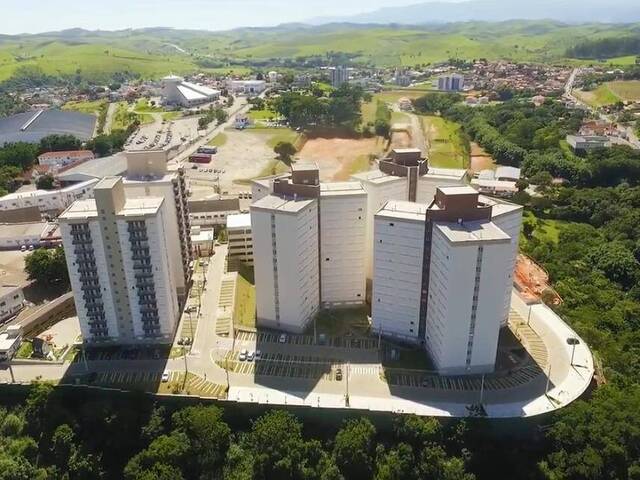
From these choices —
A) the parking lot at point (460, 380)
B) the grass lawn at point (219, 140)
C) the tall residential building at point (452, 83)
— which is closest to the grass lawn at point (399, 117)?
the tall residential building at point (452, 83)

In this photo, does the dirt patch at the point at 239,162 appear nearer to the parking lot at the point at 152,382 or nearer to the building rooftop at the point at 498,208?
the parking lot at the point at 152,382

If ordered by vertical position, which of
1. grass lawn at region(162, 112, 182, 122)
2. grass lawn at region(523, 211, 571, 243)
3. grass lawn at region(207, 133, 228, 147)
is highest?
grass lawn at region(162, 112, 182, 122)

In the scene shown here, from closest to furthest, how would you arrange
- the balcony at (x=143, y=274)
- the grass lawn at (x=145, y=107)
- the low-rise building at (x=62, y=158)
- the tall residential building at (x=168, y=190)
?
the balcony at (x=143, y=274)
the tall residential building at (x=168, y=190)
the low-rise building at (x=62, y=158)
the grass lawn at (x=145, y=107)

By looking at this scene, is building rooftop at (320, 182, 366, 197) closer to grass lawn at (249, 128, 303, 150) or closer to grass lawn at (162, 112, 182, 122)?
grass lawn at (249, 128, 303, 150)

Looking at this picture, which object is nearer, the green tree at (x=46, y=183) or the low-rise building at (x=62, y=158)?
the green tree at (x=46, y=183)

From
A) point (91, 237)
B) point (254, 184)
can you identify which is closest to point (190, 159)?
point (254, 184)

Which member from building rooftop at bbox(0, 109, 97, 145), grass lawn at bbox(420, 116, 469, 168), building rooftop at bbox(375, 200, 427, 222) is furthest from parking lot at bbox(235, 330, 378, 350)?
building rooftop at bbox(0, 109, 97, 145)
